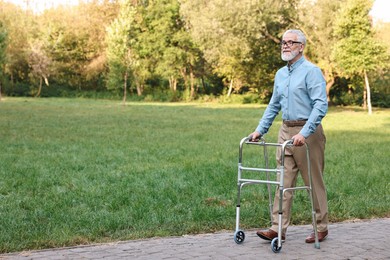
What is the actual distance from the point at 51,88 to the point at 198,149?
172ft

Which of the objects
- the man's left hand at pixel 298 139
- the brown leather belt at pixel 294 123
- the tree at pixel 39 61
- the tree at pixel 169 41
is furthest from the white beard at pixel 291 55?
the tree at pixel 39 61

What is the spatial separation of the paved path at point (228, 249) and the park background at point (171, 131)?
1.17 ft

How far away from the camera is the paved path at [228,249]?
516cm

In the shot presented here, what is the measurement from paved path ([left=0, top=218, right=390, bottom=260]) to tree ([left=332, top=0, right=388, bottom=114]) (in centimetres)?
2988

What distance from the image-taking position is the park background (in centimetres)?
707

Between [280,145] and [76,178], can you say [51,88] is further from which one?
[280,145]

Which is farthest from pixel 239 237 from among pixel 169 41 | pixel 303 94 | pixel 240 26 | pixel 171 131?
pixel 169 41

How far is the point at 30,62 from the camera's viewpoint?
2377 inches

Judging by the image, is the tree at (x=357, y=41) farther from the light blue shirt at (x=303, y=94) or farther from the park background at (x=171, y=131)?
the light blue shirt at (x=303, y=94)

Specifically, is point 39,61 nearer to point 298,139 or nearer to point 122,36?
point 122,36

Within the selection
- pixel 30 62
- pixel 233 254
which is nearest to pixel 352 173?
pixel 233 254

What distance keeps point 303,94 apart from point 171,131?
15190 mm

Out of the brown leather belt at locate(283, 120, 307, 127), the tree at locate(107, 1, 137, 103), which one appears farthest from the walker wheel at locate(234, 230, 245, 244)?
the tree at locate(107, 1, 137, 103)

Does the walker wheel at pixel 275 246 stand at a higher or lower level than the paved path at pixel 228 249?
higher
